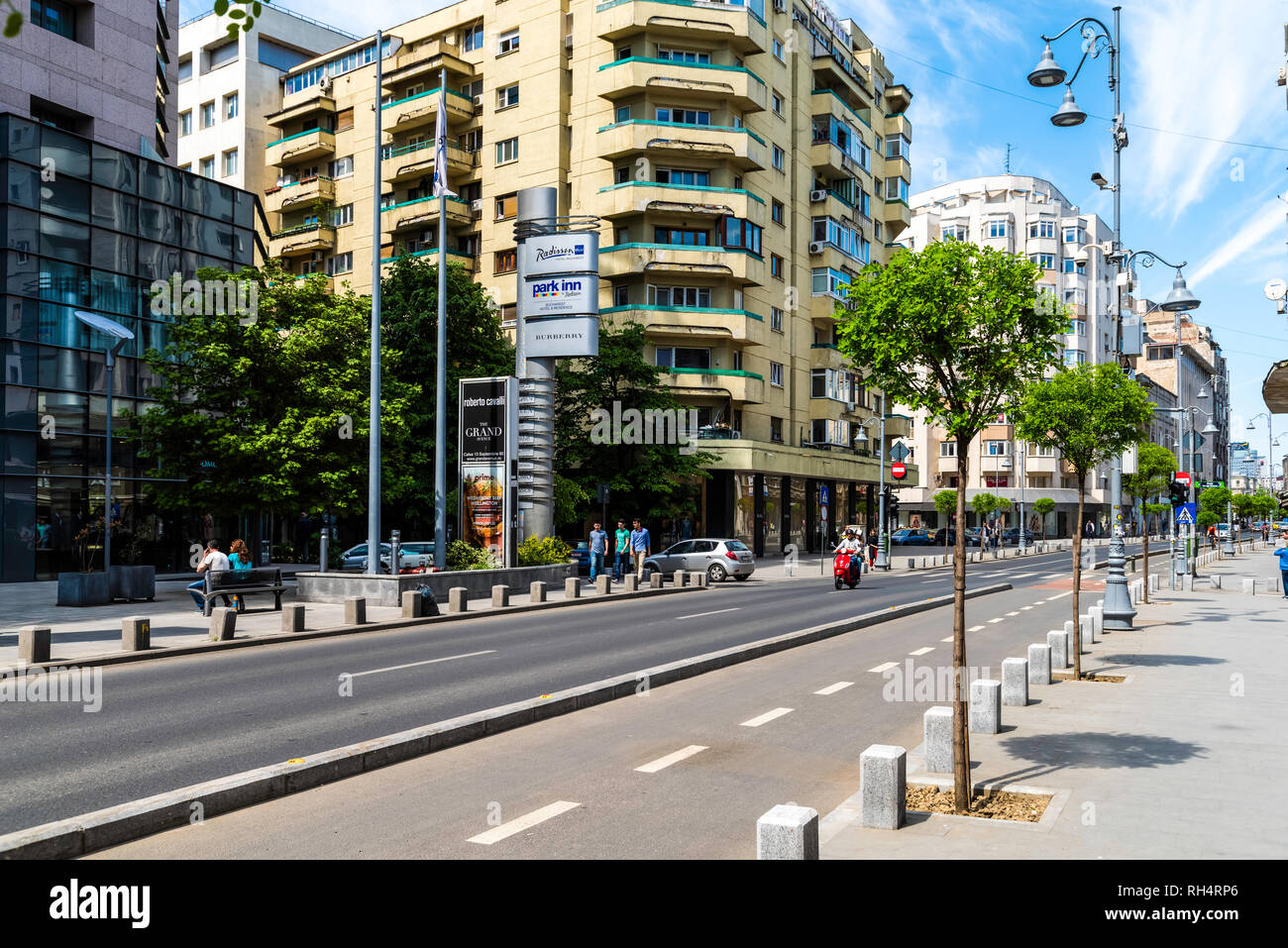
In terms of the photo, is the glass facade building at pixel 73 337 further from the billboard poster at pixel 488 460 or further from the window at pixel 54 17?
the billboard poster at pixel 488 460

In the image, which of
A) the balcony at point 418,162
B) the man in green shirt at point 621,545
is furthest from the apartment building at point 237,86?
the man in green shirt at point 621,545

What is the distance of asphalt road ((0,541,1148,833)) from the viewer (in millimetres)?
7383

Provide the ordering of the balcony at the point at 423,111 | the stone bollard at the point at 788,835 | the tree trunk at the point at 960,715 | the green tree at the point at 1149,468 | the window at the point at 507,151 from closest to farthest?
the stone bollard at the point at 788,835 → the tree trunk at the point at 960,715 → the green tree at the point at 1149,468 → the window at the point at 507,151 → the balcony at the point at 423,111

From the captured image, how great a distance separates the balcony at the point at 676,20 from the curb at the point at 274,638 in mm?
30824

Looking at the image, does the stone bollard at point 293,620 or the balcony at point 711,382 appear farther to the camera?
the balcony at point 711,382

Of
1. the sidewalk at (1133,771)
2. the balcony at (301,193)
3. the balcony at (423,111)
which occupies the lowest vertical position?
the sidewalk at (1133,771)

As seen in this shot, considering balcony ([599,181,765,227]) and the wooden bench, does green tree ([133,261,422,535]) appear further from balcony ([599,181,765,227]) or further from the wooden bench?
balcony ([599,181,765,227])

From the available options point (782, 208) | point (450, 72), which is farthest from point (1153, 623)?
point (450, 72)

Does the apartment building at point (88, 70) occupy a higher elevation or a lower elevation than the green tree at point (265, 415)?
higher

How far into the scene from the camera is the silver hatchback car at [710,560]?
32.8 m

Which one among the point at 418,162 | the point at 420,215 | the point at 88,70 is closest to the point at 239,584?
the point at 88,70

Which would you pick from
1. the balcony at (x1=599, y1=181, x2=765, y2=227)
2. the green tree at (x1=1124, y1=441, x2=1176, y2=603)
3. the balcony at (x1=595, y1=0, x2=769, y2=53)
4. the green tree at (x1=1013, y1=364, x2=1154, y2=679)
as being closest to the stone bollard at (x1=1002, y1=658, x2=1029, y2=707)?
the green tree at (x1=1013, y1=364, x2=1154, y2=679)
